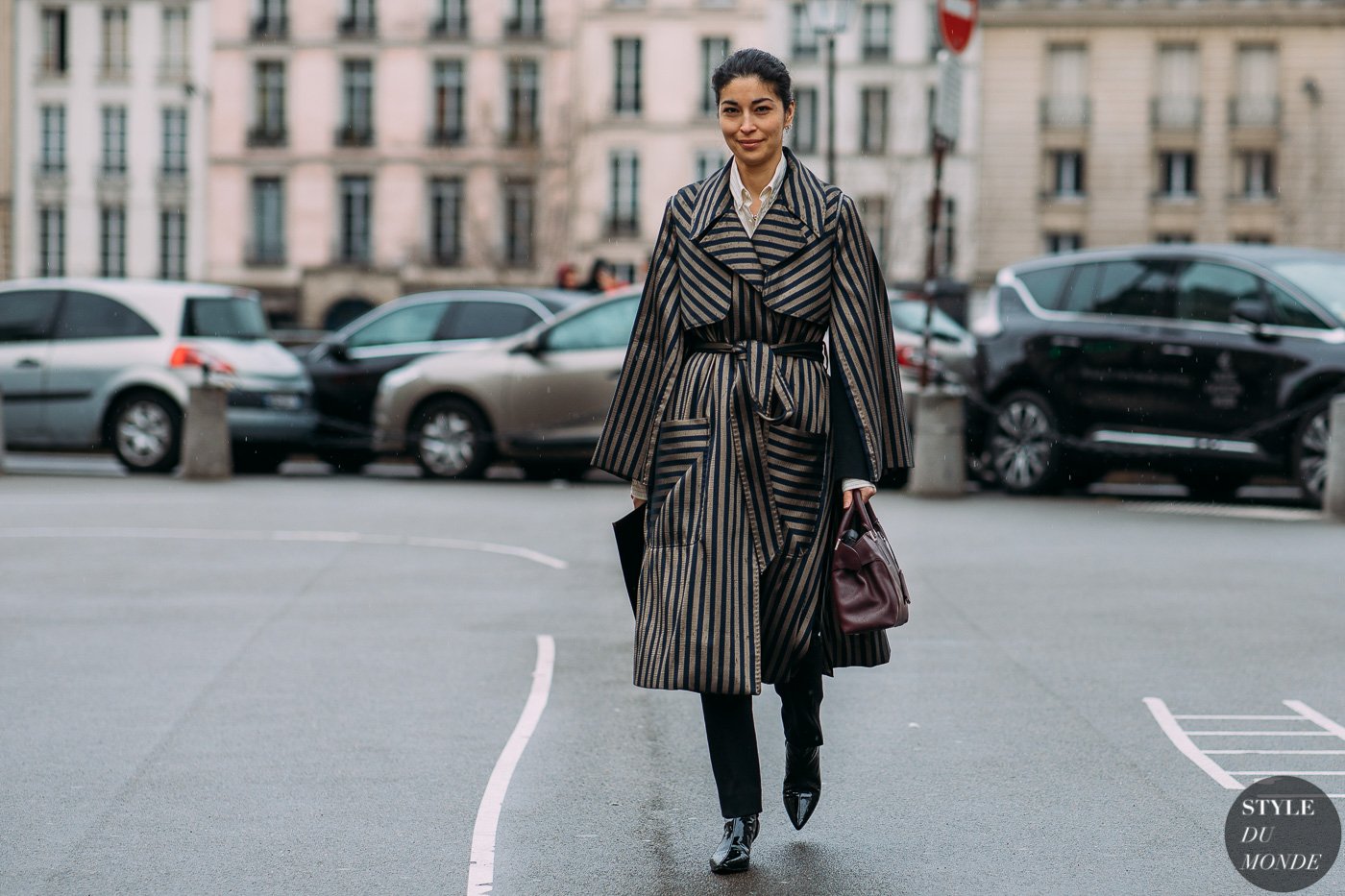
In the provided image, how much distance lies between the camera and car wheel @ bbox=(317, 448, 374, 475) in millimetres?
19281

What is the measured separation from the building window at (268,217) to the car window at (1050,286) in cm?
5100

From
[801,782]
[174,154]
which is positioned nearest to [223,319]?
[801,782]

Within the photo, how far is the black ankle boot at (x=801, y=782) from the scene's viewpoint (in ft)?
16.6

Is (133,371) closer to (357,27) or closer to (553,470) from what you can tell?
(553,470)

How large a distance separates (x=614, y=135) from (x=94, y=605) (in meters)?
53.9

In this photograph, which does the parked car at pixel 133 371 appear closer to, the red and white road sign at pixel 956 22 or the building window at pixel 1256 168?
the red and white road sign at pixel 956 22

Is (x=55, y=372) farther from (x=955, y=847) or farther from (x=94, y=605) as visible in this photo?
(x=955, y=847)

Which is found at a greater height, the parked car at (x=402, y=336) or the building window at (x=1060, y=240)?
the building window at (x=1060, y=240)

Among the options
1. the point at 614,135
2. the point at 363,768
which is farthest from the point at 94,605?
the point at 614,135

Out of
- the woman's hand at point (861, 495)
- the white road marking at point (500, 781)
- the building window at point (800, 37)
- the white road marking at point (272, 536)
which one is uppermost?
the building window at point (800, 37)

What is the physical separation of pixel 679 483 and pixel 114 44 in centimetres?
6492

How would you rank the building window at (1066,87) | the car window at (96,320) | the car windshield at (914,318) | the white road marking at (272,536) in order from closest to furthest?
1. the white road marking at (272,536)
2. the car windshield at (914,318)
3. the car window at (96,320)
4. the building window at (1066,87)

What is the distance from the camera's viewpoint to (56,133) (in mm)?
65750

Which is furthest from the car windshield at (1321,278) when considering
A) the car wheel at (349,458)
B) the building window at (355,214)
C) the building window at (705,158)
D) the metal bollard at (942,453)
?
the building window at (355,214)
